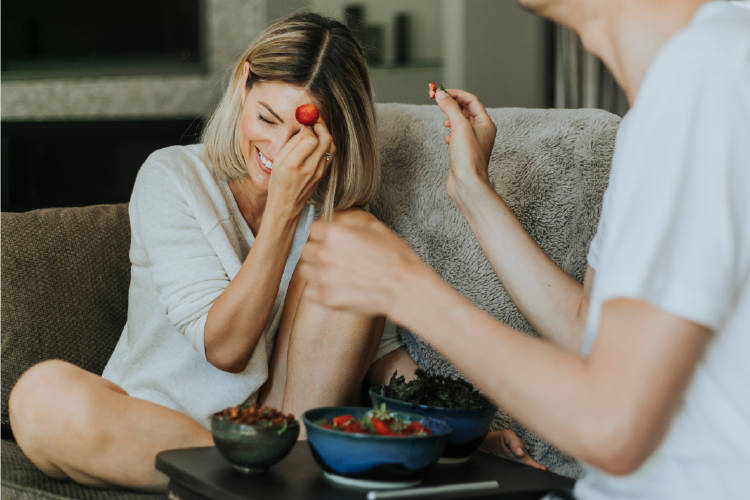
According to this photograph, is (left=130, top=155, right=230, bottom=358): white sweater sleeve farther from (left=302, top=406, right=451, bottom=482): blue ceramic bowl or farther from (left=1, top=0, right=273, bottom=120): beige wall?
(left=1, top=0, right=273, bottom=120): beige wall

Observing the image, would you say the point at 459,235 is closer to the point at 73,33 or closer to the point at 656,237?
the point at 656,237

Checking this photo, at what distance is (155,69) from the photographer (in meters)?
4.28

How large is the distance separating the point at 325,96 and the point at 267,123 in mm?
116

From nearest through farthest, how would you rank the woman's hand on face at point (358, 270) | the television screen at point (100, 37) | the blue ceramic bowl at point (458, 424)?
1. the woman's hand on face at point (358, 270)
2. the blue ceramic bowl at point (458, 424)
3. the television screen at point (100, 37)

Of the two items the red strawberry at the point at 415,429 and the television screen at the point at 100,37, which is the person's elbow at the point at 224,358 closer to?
the red strawberry at the point at 415,429

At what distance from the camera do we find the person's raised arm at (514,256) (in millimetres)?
1166

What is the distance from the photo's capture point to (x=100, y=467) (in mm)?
1275

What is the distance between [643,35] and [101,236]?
3.99ft

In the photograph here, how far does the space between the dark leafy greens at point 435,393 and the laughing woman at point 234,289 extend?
0.23 metres

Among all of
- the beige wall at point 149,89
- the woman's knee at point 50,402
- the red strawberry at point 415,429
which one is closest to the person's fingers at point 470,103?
the red strawberry at point 415,429

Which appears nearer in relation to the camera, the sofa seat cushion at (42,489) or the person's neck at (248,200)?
the sofa seat cushion at (42,489)

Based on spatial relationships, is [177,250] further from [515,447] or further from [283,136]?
[515,447]

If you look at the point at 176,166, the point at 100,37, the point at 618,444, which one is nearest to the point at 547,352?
the point at 618,444

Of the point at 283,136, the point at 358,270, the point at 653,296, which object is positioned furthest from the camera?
the point at 283,136
